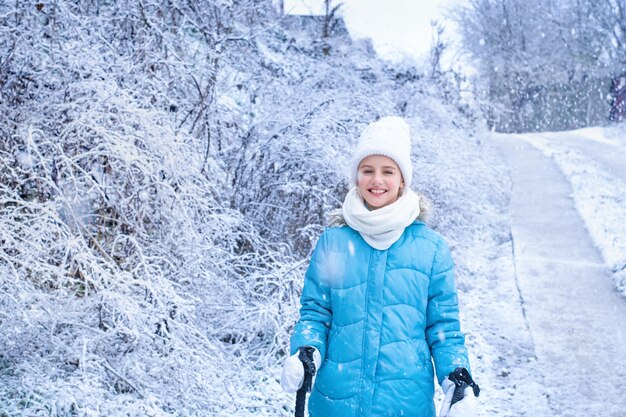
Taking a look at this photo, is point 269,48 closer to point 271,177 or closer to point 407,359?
point 271,177

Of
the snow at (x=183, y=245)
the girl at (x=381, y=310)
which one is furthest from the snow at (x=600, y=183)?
the girl at (x=381, y=310)

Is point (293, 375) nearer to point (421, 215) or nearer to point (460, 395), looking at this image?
point (460, 395)

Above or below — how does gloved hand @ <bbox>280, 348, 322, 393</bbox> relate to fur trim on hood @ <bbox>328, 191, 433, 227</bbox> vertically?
below

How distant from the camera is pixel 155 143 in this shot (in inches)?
165

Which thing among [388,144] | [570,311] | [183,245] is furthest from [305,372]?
[570,311]

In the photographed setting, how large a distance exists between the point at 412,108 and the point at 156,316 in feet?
26.2

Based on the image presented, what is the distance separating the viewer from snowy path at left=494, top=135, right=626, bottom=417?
14.7 ft

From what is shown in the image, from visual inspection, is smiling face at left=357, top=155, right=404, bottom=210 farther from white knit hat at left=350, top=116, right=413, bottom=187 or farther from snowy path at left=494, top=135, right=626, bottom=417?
snowy path at left=494, top=135, right=626, bottom=417

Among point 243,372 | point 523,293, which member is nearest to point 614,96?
point 523,293

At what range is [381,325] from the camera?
90.5 inches

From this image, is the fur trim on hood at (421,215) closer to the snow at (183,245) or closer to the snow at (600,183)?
the snow at (183,245)

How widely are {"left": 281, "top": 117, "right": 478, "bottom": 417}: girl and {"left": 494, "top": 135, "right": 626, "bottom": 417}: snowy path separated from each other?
2463 millimetres

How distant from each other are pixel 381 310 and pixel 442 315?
242 mm

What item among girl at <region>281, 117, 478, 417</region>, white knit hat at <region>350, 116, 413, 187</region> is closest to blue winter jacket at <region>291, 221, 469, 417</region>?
girl at <region>281, 117, 478, 417</region>
